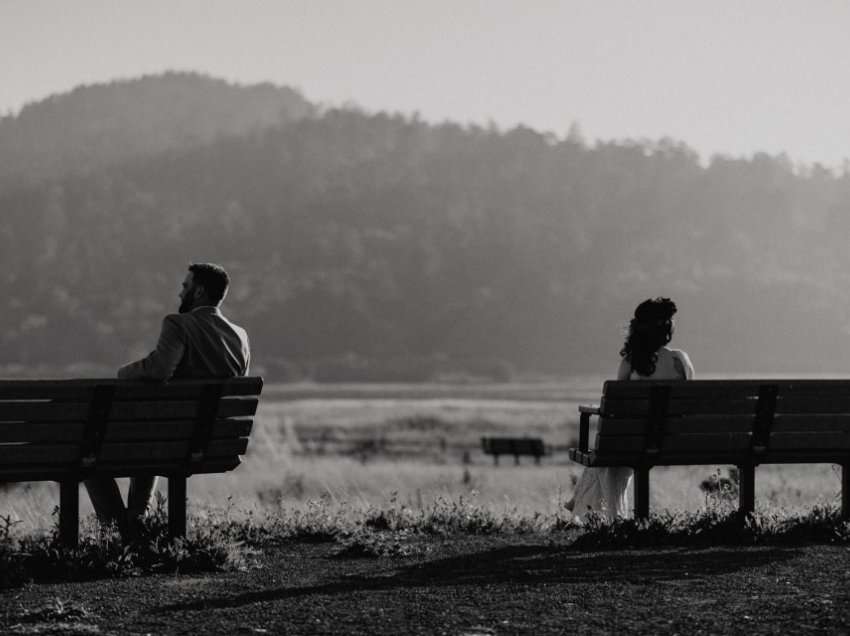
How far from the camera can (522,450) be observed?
3031 centimetres

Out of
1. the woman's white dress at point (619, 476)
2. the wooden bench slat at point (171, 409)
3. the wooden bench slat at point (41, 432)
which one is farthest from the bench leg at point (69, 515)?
the woman's white dress at point (619, 476)

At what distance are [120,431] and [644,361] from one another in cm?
304

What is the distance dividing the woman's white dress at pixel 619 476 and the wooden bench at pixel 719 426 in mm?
356

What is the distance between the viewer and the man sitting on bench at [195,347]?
23.0 ft

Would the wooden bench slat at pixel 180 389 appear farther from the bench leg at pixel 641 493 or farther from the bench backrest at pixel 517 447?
the bench backrest at pixel 517 447

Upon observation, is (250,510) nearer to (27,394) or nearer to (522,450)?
(27,394)

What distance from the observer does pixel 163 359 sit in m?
6.80

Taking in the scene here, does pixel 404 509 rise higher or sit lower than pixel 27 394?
lower

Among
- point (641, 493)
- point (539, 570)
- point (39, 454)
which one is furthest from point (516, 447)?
point (39, 454)

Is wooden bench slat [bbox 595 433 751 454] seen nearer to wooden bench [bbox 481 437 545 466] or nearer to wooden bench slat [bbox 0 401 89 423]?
wooden bench slat [bbox 0 401 89 423]

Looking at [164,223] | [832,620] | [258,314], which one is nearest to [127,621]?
[832,620]

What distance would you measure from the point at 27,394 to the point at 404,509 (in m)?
3.00

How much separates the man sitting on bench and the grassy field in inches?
44.0

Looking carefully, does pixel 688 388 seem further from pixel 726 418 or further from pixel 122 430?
pixel 122 430
